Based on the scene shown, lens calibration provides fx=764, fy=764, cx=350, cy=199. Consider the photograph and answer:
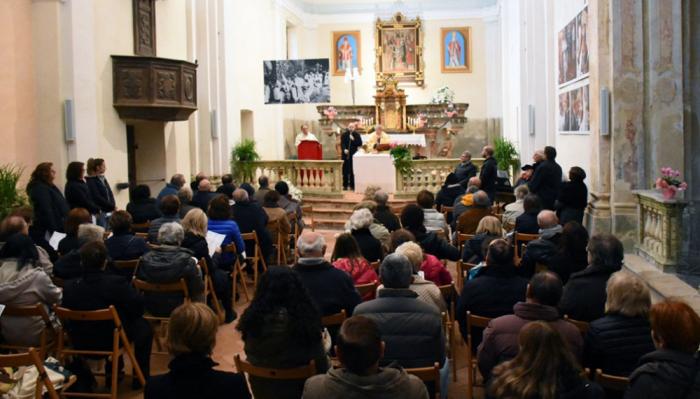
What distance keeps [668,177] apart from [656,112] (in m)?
1.68

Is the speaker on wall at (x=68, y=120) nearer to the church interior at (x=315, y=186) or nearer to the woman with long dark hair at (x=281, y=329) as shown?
the church interior at (x=315, y=186)

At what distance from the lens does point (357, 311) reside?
4598mm

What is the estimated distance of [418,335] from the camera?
4488 millimetres

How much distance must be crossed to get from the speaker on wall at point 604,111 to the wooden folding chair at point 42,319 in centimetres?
701

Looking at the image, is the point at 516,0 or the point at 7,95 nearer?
the point at 7,95

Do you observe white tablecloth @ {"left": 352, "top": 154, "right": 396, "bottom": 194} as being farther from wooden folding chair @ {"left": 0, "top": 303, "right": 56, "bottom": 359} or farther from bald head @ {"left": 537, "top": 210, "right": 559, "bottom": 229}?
wooden folding chair @ {"left": 0, "top": 303, "right": 56, "bottom": 359}

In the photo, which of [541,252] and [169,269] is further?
[169,269]

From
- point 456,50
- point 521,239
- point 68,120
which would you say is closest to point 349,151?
point 68,120

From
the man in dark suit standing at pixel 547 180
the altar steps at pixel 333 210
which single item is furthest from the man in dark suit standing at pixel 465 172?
the altar steps at pixel 333 210

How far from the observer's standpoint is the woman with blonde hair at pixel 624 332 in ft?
13.6

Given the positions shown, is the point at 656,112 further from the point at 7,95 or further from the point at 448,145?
the point at 448,145

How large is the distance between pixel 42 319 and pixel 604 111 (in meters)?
7.11

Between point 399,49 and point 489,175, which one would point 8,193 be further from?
point 399,49

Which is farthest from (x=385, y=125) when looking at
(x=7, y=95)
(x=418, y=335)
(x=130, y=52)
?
(x=418, y=335)
